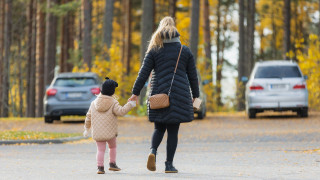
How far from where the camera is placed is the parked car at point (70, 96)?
23.5m

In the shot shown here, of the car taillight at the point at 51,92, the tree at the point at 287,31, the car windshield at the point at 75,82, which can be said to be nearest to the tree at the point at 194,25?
the tree at the point at 287,31

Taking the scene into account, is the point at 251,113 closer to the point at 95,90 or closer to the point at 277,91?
the point at 277,91

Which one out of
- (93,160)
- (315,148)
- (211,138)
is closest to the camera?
(93,160)

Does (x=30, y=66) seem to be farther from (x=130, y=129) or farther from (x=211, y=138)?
(x=211, y=138)

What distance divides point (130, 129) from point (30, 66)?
1140 inches

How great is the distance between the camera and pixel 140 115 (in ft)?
101

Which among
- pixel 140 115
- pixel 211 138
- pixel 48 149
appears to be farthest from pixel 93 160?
pixel 140 115

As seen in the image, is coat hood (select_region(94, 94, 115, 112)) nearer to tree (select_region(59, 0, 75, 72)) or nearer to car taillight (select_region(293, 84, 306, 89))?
car taillight (select_region(293, 84, 306, 89))

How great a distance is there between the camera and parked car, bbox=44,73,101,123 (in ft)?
76.9

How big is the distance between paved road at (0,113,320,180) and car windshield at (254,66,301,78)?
11.4 feet

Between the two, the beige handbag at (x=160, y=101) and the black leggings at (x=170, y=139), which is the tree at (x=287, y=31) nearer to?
the black leggings at (x=170, y=139)

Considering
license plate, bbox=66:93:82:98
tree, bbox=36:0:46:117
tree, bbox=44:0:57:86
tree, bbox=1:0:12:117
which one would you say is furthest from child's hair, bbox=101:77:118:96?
tree, bbox=1:0:12:117

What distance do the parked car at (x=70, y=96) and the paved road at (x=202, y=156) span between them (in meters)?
3.57

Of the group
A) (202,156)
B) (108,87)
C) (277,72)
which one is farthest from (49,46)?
(108,87)
